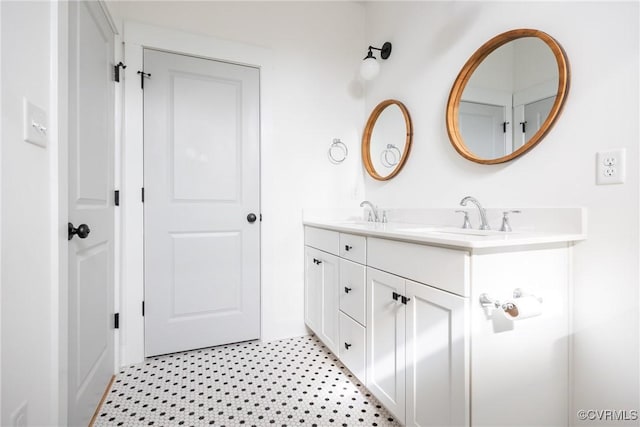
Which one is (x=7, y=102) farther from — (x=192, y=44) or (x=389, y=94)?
(x=389, y=94)

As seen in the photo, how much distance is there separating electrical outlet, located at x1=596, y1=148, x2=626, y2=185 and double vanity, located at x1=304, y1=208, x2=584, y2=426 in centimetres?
16

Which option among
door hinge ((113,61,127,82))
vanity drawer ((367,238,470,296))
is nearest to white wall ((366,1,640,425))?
vanity drawer ((367,238,470,296))

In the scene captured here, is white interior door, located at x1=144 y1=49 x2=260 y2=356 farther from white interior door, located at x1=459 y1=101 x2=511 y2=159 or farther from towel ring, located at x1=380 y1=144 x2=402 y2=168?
white interior door, located at x1=459 y1=101 x2=511 y2=159

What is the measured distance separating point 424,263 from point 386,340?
421 mm

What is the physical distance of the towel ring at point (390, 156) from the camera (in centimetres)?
208

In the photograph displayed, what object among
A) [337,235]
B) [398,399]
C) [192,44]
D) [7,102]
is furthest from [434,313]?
[192,44]

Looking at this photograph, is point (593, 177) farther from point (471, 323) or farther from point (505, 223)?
point (471, 323)

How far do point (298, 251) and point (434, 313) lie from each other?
51.8 inches

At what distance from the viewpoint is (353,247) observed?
156cm

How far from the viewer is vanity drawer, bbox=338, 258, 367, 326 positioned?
147cm

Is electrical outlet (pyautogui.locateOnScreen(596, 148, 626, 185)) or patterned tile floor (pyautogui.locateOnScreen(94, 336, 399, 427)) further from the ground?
electrical outlet (pyautogui.locateOnScreen(596, 148, 626, 185))

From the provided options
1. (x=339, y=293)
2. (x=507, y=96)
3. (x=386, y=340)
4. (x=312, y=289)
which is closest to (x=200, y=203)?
(x=312, y=289)

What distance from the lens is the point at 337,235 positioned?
1.73 meters

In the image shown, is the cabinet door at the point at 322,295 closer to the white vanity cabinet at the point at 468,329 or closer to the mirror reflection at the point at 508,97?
the white vanity cabinet at the point at 468,329
